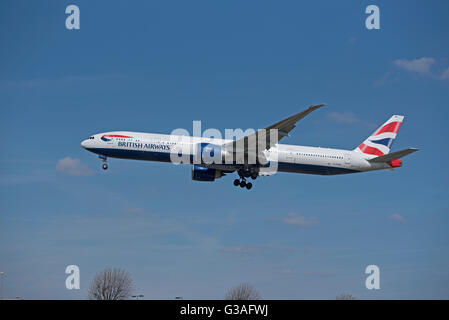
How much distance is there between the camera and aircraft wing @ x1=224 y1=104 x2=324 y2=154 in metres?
45.6

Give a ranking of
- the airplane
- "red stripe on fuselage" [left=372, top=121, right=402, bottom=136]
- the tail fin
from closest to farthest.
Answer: the airplane
the tail fin
"red stripe on fuselage" [left=372, top=121, right=402, bottom=136]

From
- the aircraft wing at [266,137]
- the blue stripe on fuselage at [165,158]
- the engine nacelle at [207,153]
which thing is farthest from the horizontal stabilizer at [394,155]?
the engine nacelle at [207,153]

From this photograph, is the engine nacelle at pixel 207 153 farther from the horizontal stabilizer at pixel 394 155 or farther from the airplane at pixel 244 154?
the horizontal stabilizer at pixel 394 155

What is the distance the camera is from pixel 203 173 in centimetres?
5262

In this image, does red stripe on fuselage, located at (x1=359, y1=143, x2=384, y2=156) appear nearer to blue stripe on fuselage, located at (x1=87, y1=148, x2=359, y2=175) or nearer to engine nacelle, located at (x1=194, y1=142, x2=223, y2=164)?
blue stripe on fuselage, located at (x1=87, y1=148, x2=359, y2=175)

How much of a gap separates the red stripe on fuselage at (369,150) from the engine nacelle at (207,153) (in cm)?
1493

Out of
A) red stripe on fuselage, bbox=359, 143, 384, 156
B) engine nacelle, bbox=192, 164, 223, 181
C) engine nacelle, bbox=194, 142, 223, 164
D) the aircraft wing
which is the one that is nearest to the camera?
the aircraft wing

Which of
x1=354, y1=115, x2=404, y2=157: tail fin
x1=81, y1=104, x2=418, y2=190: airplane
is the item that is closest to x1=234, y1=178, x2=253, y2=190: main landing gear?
x1=81, y1=104, x2=418, y2=190: airplane

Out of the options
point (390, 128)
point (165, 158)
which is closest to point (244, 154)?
point (165, 158)

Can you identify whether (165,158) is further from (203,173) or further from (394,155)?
(394,155)

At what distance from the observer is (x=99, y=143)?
1961 inches
